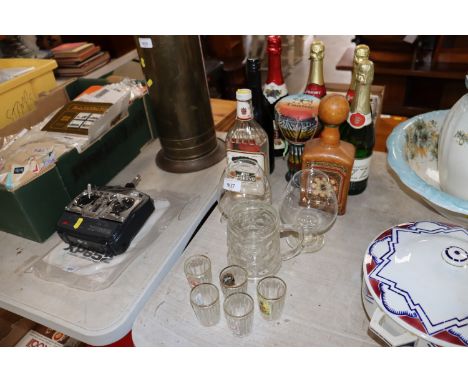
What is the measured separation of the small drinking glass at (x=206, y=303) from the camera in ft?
1.80

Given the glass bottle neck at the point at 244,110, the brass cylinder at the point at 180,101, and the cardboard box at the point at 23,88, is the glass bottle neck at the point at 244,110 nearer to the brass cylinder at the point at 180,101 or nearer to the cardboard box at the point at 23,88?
the brass cylinder at the point at 180,101

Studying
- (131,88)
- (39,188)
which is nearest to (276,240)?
(39,188)

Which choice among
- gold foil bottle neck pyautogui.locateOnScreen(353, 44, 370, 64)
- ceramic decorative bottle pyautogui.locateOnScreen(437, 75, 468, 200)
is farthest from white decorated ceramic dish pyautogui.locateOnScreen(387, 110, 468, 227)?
gold foil bottle neck pyautogui.locateOnScreen(353, 44, 370, 64)

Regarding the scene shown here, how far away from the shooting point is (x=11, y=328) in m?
0.92

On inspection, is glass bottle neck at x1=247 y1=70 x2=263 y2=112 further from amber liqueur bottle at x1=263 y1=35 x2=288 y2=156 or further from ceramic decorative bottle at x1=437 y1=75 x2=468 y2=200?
ceramic decorative bottle at x1=437 y1=75 x2=468 y2=200

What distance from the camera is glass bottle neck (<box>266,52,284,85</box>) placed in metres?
0.81

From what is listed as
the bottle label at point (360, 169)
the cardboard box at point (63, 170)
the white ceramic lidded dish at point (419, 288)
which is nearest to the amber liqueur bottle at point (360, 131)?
the bottle label at point (360, 169)

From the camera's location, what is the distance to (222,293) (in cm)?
61

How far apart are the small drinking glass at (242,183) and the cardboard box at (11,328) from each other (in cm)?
63

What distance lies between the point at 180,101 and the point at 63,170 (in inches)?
11.8

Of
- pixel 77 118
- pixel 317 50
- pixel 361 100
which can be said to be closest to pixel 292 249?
pixel 361 100

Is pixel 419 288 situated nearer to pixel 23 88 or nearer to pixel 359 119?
pixel 359 119

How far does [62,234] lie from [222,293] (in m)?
0.34

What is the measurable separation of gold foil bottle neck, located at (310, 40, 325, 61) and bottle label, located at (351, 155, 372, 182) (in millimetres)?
239
